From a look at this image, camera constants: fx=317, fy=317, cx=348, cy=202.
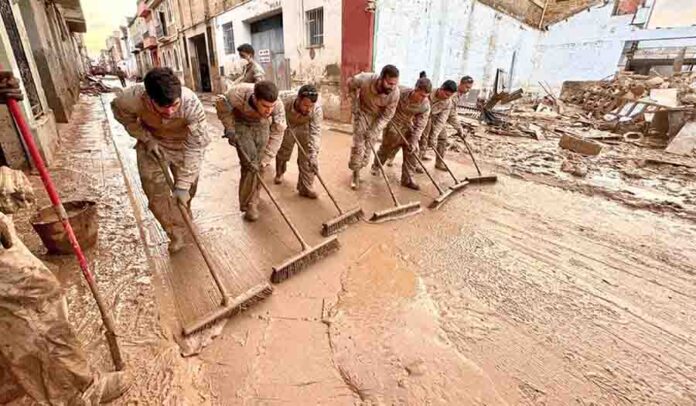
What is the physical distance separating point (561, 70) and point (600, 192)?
1335 cm

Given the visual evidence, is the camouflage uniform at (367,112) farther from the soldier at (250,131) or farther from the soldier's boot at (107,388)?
the soldier's boot at (107,388)

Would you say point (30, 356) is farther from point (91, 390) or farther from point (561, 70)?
point (561, 70)

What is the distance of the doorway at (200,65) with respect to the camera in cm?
1553

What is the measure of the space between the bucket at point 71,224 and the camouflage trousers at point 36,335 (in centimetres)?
151

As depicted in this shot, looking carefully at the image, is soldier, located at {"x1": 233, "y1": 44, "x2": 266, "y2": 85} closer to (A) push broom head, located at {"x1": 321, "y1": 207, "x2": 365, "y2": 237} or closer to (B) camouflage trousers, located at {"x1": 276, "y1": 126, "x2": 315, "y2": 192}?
(B) camouflage trousers, located at {"x1": 276, "y1": 126, "x2": 315, "y2": 192}

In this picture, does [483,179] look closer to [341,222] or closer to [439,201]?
[439,201]

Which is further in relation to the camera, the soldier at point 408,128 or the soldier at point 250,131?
the soldier at point 408,128

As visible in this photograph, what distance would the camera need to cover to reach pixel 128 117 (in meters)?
2.18

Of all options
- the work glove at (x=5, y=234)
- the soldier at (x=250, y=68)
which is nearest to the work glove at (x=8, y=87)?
the work glove at (x=5, y=234)

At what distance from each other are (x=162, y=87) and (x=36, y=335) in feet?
4.39

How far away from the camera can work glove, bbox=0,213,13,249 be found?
962 mm

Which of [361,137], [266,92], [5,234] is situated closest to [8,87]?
[5,234]

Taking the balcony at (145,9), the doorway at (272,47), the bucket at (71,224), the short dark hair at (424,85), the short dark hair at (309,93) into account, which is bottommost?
the bucket at (71,224)

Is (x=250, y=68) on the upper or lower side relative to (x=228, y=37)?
lower
